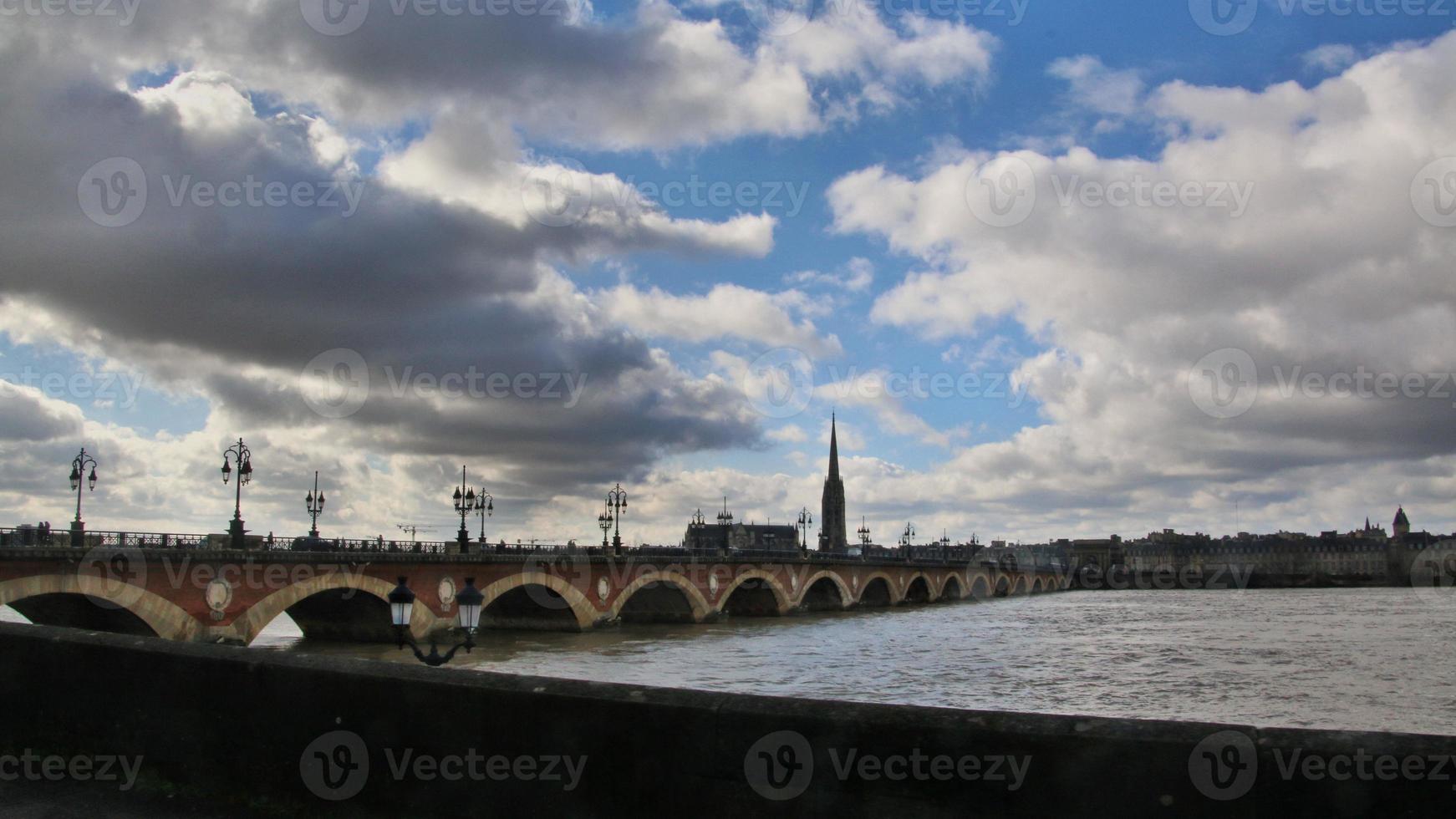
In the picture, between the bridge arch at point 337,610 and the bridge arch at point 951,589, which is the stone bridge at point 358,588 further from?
the bridge arch at point 951,589

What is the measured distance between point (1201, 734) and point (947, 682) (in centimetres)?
3176

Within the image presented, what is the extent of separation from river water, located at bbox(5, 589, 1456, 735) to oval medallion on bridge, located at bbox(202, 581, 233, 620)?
6564mm

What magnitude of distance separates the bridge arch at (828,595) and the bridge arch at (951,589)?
101 feet

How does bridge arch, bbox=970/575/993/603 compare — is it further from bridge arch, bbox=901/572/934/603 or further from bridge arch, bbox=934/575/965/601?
bridge arch, bbox=901/572/934/603

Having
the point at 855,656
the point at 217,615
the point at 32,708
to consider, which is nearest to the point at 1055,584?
the point at 855,656

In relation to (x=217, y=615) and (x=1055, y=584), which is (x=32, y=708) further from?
(x=1055, y=584)

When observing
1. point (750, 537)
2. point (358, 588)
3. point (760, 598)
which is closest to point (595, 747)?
point (358, 588)

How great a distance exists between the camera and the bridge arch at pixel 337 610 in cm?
3606

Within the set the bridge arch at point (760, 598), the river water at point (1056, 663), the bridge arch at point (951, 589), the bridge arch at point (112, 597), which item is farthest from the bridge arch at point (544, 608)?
the bridge arch at point (951, 589)

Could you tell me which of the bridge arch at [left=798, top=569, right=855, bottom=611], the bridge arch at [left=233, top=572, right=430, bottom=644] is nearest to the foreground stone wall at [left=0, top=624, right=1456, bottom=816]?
the bridge arch at [left=233, top=572, right=430, bottom=644]

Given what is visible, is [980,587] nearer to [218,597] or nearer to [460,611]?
[218,597]

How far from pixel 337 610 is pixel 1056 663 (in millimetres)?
29225

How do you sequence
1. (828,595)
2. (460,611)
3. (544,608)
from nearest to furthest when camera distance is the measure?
(460,611) < (544,608) < (828,595)

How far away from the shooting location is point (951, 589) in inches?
4993
